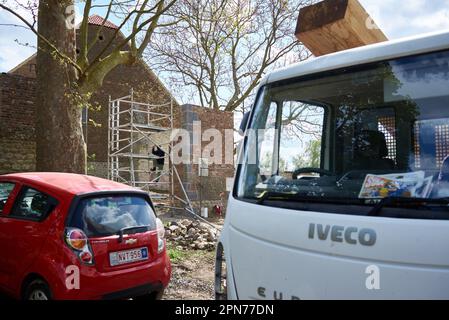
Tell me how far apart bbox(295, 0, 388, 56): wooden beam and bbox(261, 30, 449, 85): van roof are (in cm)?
75

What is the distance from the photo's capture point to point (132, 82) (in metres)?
26.3

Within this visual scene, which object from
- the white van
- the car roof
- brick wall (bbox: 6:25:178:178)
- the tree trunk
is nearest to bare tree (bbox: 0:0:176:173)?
the tree trunk

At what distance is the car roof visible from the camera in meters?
4.38

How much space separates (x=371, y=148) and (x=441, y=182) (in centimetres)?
66

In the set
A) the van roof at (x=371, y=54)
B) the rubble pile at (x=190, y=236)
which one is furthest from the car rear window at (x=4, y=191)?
the rubble pile at (x=190, y=236)

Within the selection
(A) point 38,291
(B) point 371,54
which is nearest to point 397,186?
(B) point 371,54

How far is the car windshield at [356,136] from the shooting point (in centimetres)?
230

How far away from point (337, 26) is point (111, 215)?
2.92 m

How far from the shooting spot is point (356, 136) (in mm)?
2941

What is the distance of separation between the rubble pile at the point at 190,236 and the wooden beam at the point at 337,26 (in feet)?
18.2

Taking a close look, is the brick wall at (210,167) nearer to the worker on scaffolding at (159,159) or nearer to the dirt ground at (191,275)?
the worker on scaffolding at (159,159)

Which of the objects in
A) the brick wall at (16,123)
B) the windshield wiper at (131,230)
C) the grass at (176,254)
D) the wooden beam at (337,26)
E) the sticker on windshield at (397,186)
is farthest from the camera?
the brick wall at (16,123)

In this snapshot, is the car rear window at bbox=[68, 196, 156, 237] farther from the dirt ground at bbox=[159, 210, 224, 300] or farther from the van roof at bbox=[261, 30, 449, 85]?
the van roof at bbox=[261, 30, 449, 85]
